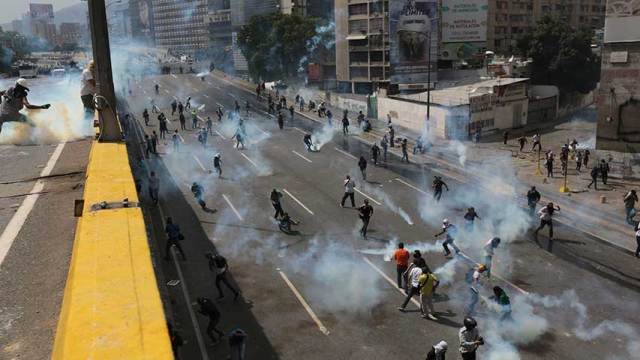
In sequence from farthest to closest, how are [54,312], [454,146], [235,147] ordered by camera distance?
[454,146] → [235,147] → [54,312]

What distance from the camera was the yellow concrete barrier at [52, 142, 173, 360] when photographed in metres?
5.21

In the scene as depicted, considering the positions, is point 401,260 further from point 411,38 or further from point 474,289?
point 411,38

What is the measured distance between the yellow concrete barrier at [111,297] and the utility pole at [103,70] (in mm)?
6639

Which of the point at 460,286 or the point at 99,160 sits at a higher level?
the point at 99,160

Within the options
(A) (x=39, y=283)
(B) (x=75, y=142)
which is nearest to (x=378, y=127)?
(B) (x=75, y=142)

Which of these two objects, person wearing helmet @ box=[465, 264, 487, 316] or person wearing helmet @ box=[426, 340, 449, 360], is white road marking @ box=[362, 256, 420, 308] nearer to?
person wearing helmet @ box=[465, 264, 487, 316]

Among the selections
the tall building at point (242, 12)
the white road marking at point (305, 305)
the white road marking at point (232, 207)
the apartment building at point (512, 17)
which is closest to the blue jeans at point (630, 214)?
the white road marking at point (305, 305)

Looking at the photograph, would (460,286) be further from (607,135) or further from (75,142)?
(607,135)

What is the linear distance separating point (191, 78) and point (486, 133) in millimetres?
44712

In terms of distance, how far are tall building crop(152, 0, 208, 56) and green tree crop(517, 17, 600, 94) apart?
80.5 metres

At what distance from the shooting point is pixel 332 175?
95.7ft

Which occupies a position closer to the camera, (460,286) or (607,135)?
(460,286)

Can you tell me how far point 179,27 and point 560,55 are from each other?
293 ft

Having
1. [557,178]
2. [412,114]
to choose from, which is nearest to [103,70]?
[557,178]
